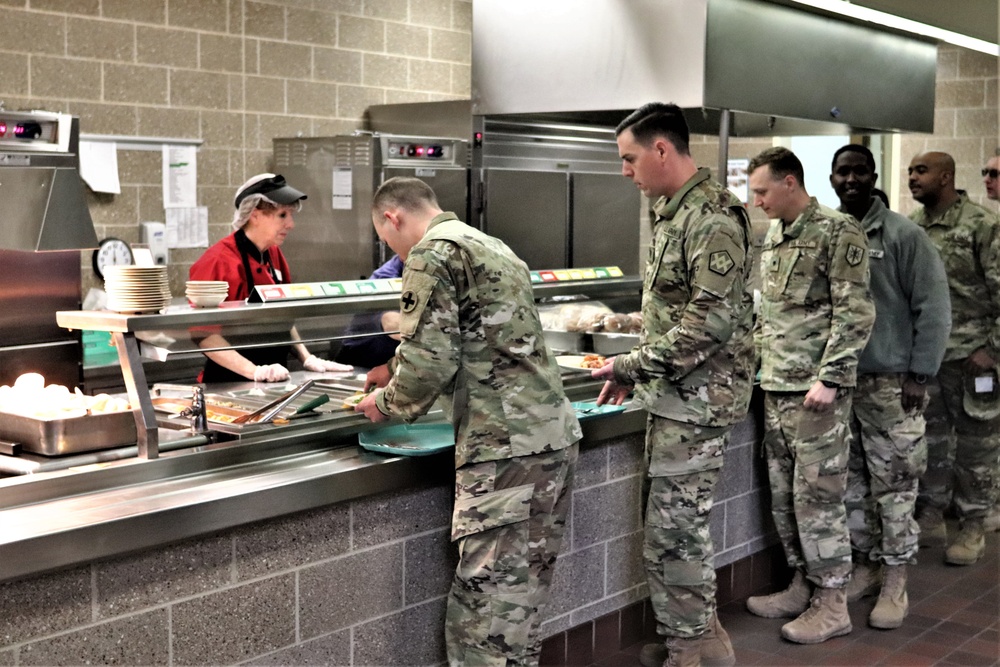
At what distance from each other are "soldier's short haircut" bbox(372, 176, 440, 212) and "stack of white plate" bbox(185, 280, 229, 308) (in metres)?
0.51

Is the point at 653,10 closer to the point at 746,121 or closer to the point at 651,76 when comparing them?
the point at 651,76

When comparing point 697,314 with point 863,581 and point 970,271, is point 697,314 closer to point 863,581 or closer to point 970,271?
point 863,581

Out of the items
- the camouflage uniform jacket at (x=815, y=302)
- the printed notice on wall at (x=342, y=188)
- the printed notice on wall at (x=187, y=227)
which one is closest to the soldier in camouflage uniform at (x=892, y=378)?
the camouflage uniform jacket at (x=815, y=302)

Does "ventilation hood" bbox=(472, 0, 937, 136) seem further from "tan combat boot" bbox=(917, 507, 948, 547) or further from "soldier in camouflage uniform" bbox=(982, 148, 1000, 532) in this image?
"tan combat boot" bbox=(917, 507, 948, 547)

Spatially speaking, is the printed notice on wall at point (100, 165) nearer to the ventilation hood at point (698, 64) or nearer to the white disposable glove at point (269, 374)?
the ventilation hood at point (698, 64)

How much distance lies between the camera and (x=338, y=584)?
306 cm

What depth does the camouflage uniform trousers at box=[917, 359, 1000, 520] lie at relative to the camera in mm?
5547

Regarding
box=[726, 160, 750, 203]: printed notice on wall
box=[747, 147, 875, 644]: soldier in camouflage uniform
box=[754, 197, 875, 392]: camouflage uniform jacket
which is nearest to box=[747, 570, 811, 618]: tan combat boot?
box=[747, 147, 875, 644]: soldier in camouflage uniform

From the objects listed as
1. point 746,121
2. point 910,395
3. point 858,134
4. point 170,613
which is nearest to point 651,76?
point 746,121

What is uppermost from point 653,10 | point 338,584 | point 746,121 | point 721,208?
point 653,10

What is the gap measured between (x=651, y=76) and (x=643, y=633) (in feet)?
7.26

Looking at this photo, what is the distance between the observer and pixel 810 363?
14.1ft

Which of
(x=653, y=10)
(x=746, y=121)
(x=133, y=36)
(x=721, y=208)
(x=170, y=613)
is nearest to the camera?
(x=170, y=613)

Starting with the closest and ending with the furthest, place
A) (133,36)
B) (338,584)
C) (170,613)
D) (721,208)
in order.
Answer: (170,613) < (338,584) < (721,208) < (133,36)
